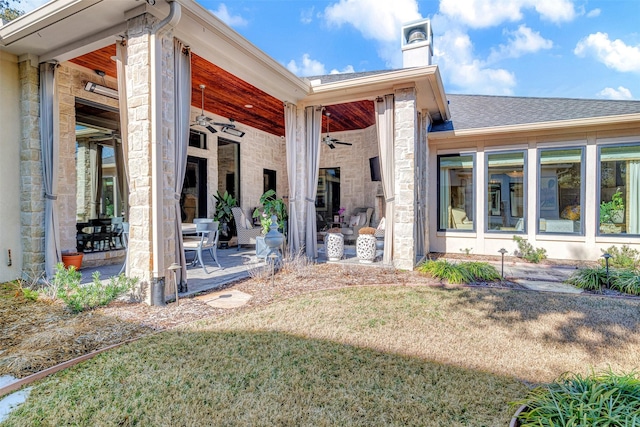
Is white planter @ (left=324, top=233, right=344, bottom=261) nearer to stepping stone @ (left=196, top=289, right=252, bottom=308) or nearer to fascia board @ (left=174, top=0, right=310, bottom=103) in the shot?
stepping stone @ (left=196, top=289, right=252, bottom=308)

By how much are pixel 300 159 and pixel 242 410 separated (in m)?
5.01

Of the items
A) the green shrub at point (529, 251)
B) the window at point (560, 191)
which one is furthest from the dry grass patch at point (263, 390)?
the window at point (560, 191)

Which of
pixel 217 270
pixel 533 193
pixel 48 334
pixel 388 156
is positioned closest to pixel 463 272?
pixel 388 156

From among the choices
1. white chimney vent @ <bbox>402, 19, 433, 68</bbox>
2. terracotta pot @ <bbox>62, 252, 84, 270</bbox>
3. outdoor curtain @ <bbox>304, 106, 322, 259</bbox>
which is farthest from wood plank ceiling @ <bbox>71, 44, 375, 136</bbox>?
terracotta pot @ <bbox>62, 252, 84, 270</bbox>

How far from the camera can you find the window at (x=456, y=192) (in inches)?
287

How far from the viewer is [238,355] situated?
8.10ft

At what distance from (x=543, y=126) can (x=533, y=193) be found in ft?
4.45

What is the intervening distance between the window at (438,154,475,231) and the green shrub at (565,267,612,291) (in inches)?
110

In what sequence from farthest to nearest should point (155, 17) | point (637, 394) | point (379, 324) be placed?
point (155, 17) < point (379, 324) < point (637, 394)

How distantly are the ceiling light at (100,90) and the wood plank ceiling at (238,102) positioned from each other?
31cm

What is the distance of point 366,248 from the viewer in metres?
5.88

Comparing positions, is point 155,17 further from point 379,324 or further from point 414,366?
point 414,366

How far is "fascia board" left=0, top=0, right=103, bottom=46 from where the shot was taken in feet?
11.4

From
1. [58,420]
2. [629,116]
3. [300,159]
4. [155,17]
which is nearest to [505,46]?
[629,116]
